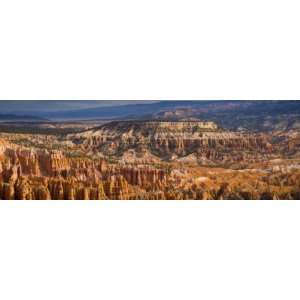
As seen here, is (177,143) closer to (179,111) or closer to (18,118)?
(179,111)

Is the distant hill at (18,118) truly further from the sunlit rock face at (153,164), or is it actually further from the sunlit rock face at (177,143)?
the sunlit rock face at (177,143)

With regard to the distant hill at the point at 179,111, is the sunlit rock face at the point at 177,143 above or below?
below

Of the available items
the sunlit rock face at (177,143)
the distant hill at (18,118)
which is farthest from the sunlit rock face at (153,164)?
the distant hill at (18,118)

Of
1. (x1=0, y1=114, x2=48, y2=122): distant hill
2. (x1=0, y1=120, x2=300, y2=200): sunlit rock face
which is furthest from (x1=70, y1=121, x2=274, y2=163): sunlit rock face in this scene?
(x1=0, y1=114, x2=48, y2=122): distant hill

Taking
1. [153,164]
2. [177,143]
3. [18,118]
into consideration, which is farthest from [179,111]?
[18,118]

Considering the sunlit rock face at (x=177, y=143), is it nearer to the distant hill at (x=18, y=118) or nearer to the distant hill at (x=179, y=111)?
the distant hill at (x=179, y=111)

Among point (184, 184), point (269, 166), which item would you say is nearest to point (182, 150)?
point (184, 184)

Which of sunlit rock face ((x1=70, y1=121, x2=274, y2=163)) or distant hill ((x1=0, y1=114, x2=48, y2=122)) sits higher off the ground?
distant hill ((x1=0, y1=114, x2=48, y2=122))

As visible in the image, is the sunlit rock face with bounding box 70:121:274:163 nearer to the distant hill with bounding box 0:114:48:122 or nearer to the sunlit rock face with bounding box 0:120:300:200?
the sunlit rock face with bounding box 0:120:300:200

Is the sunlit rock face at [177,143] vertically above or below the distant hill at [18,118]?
below

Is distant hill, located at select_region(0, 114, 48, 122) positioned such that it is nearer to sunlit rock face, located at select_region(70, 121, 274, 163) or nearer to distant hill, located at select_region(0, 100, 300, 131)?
distant hill, located at select_region(0, 100, 300, 131)

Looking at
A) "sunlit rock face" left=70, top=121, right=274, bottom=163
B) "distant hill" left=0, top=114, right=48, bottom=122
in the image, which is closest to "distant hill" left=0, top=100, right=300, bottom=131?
"distant hill" left=0, top=114, right=48, bottom=122
